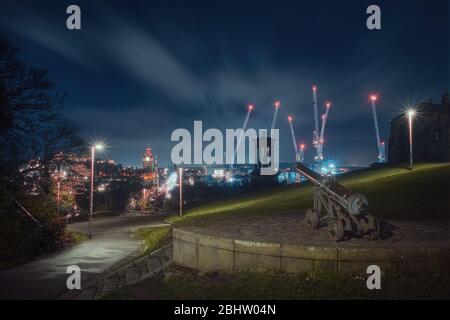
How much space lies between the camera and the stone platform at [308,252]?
7.07 m

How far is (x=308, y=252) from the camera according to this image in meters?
7.34

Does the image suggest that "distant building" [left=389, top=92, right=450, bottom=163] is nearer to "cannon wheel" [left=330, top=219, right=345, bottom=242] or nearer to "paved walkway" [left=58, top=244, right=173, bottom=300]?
"cannon wheel" [left=330, top=219, right=345, bottom=242]

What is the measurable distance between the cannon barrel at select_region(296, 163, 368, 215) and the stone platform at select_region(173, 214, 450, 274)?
2.25ft

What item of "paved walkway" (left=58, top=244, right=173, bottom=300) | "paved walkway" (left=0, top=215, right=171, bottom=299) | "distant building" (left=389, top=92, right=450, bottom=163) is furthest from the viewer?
"distant building" (left=389, top=92, right=450, bottom=163)

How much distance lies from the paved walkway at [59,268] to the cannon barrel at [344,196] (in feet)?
20.1

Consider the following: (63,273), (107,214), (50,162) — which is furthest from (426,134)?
(63,273)

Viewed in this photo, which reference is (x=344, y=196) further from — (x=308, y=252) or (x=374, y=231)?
(x=308, y=252)

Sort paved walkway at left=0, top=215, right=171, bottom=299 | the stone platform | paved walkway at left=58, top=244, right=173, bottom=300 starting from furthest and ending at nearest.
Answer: paved walkway at left=0, top=215, right=171, bottom=299 < paved walkway at left=58, top=244, right=173, bottom=300 < the stone platform

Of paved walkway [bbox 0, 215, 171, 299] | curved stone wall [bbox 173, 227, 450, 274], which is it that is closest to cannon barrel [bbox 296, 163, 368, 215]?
curved stone wall [bbox 173, 227, 450, 274]

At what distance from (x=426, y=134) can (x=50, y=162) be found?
147 ft

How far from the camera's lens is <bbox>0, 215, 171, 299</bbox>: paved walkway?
8.63 meters

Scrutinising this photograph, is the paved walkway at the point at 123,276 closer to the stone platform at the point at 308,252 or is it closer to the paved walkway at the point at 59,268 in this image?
the paved walkway at the point at 59,268

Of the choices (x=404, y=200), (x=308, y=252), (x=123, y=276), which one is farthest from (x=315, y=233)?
(x=404, y=200)

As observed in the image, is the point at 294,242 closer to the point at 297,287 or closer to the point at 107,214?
the point at 297,287
